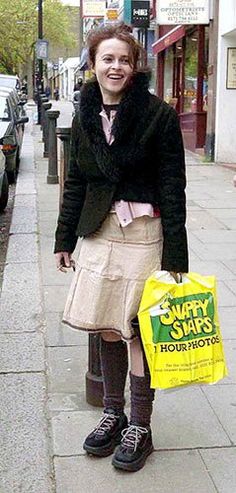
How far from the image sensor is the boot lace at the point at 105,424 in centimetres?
327

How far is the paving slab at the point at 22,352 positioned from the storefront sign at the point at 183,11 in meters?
11.3

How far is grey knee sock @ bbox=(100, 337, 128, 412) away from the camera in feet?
10.7

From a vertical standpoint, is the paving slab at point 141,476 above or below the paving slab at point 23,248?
below

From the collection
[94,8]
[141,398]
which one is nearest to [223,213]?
[141,398]

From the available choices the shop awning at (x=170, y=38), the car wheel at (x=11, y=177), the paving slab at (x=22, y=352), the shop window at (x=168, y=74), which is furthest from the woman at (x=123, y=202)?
the shop window at (x=168, y=74)

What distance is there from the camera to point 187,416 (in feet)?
11.9

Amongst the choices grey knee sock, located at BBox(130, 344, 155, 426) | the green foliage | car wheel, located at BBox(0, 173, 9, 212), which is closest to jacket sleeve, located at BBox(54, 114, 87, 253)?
grey knee sock, located at BBox(130, 344, 155, 426)

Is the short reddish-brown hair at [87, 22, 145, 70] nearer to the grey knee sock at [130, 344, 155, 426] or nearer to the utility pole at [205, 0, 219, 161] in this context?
the grey knee sock at [130, 344, 155, 426]

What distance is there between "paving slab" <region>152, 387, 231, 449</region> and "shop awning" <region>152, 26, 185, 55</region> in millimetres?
14437

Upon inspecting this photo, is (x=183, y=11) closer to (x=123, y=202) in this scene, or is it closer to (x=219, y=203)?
(x=219, y=203)

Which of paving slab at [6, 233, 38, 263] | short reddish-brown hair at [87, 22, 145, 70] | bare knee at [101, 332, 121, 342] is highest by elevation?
short reddish-brown hair at [87, 22, 145, 70]

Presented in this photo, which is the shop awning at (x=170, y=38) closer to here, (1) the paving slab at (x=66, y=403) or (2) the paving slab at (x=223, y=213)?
(2) the paving slab at (x=223, y=213)

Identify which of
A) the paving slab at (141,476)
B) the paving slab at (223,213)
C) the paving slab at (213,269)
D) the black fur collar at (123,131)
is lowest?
the paving slab at (141,476)

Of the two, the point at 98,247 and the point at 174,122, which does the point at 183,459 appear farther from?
the point at 174,122
